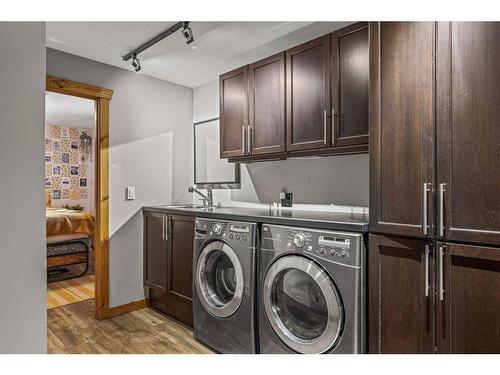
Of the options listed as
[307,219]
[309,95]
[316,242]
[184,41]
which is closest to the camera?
[316,242]

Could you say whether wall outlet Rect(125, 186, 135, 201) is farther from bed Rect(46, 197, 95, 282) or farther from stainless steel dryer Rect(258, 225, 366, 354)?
bed Rect(46, 197, 95, 282)

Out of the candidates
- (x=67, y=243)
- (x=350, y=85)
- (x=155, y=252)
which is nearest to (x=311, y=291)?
(x=350, y=85)

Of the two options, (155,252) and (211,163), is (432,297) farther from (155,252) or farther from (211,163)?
(211,163)

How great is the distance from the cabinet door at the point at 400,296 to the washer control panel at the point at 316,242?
86mm

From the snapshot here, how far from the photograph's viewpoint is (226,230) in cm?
223

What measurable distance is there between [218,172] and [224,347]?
1.68 m

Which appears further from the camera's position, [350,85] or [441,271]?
[350,85]

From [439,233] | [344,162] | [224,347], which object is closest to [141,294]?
[224,347]

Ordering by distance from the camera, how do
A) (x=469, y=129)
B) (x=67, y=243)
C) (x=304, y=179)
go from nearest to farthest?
(x=469, y=129)
(x=304, y=179)
(x=67, y=243)

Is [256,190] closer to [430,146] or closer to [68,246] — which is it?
[430,146]

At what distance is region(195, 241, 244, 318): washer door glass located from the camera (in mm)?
2232

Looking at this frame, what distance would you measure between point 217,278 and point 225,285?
81 millimetres

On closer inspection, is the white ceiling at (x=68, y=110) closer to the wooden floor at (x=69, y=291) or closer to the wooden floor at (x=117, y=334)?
the wooden floor at (x=69, y=291)

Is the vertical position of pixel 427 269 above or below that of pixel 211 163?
below
